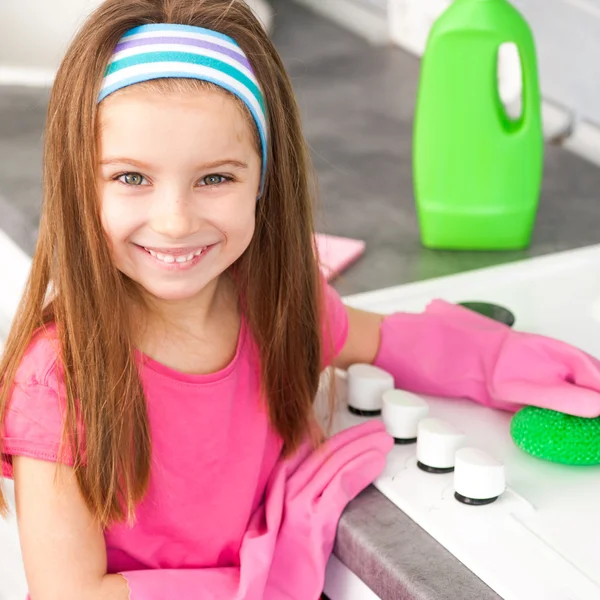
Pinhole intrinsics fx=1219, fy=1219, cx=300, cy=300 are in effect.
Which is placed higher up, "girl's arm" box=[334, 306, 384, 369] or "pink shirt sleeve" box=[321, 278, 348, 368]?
"pink shirt sleeve" box=[321, 278, 348, 368]

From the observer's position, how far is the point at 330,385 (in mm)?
1170

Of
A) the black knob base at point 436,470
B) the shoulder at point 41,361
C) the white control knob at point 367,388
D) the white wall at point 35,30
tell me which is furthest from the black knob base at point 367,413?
the white wall at point 35,30

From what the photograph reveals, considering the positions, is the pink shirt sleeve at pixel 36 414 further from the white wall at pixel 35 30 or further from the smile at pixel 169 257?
the white wall at pixel 35 30

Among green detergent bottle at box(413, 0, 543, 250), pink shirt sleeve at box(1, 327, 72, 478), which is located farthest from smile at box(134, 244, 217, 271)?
green detergent bottle at box(413, 0, 543, 250)

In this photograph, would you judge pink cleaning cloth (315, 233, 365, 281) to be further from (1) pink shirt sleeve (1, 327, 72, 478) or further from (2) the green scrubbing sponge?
(1) pink shirt sleeve (1, 327, 72, 478)

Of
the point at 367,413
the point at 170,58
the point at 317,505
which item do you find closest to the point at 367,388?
the point at 367,413

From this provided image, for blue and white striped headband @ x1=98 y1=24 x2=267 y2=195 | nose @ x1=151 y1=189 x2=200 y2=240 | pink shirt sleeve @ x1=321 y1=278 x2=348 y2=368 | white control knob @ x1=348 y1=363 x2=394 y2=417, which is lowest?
white control knob @ x1=348 y1=363 x2=394 y2=417

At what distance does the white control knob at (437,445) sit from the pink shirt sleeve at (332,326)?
14 centimetres

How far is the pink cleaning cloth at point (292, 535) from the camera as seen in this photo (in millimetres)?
1012

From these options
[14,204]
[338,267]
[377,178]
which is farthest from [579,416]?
[14,204]

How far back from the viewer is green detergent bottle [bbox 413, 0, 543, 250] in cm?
138

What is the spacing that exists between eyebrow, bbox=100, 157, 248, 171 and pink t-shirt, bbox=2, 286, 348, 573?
6.2 inches

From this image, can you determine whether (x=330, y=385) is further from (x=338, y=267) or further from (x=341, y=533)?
(x=338, y=267)

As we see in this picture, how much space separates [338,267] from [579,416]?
421 mm
